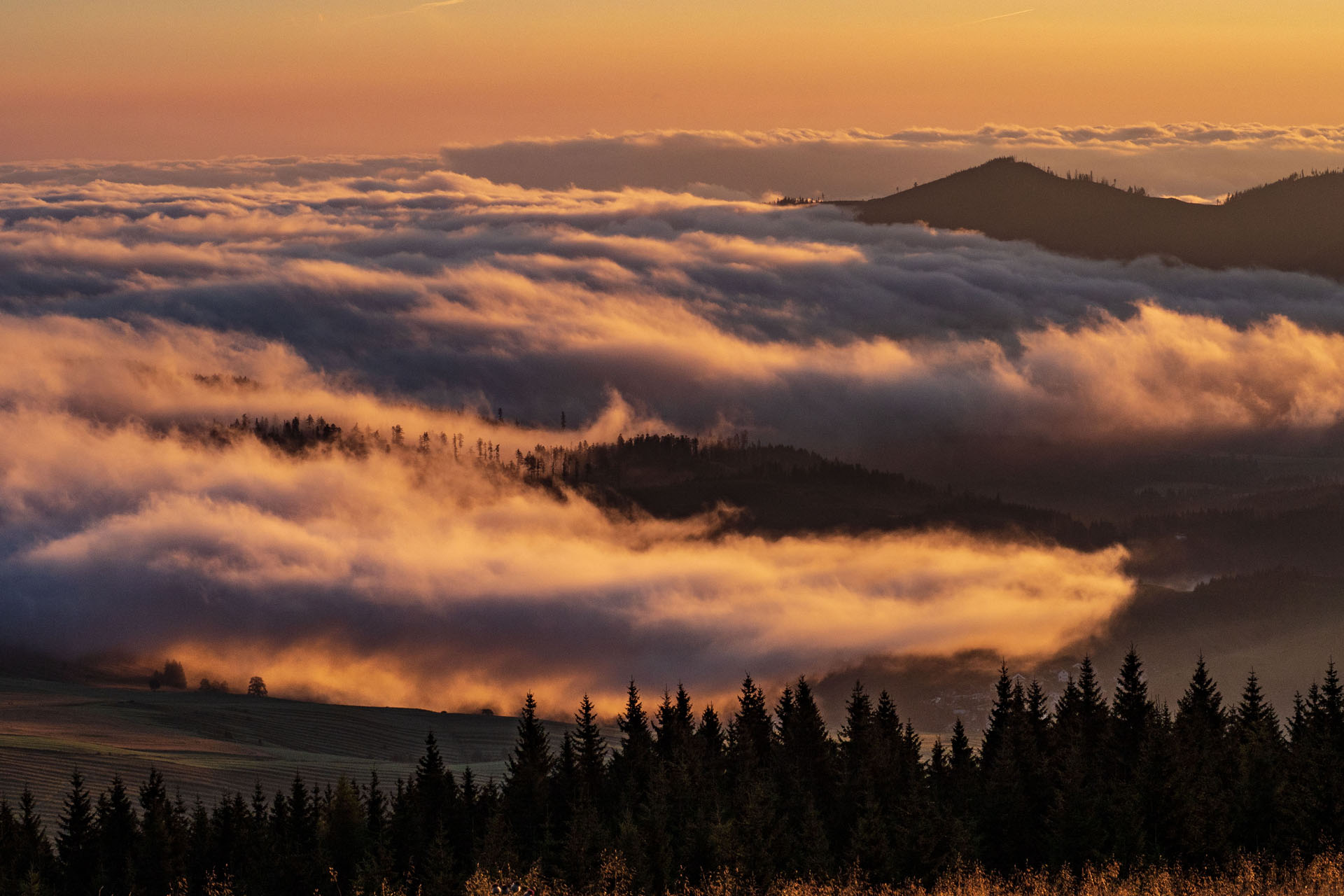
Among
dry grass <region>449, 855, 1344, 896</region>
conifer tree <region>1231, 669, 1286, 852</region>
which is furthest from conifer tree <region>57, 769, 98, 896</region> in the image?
conifer tree <region>1231, 669, 1286, 852</region>

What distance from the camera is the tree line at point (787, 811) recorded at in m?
72.8

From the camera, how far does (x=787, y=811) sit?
91688mm

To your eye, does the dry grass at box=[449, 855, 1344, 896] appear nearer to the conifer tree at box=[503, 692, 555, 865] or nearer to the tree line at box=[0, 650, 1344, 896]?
the tree line at box=[0, 650, 1344, 896]

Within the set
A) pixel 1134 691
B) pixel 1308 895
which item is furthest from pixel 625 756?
pixel 1308 895

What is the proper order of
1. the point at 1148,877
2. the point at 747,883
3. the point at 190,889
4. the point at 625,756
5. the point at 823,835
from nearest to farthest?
the point at 1148,877
the point at 747,883
the point at 823,835
the point at 190,889
the point at 625,756

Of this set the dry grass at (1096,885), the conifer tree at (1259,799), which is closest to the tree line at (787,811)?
the conifer tree at (1259,799)

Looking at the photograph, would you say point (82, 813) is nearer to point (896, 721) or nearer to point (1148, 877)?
point (896, 721)

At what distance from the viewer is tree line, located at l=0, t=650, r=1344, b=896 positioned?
239 ft

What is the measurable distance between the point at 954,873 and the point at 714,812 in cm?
1841

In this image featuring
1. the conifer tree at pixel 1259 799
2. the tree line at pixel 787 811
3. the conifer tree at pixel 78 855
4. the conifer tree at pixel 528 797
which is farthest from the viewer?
the conifer tree at pixel 78 855

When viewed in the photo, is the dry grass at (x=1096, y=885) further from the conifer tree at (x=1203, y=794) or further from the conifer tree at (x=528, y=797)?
the conifer tree at (x=528, y=797)

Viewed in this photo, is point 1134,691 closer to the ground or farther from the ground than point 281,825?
farther from the ground

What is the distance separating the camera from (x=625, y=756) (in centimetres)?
11212

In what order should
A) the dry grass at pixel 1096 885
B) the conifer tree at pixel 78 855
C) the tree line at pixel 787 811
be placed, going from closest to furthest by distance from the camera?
the dry grass at pixel 1096 885 < the tree line at pixel 787 811 < the conifer tree at pixel 78 855
